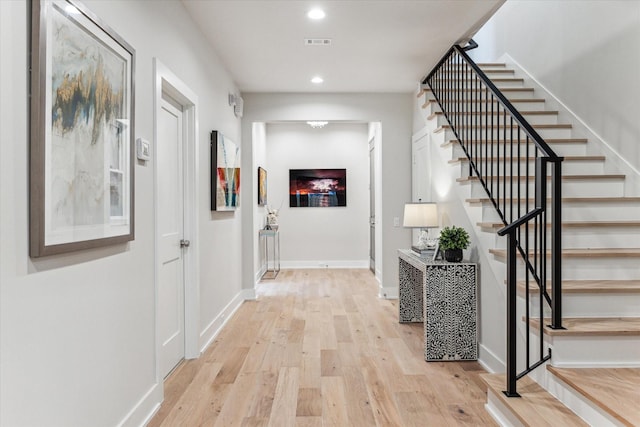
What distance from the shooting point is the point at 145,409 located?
2.37 m

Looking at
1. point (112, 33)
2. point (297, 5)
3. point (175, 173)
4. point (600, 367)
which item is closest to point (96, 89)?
point (112, 33)

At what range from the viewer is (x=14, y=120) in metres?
1.35

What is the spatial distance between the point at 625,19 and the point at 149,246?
12.7ft

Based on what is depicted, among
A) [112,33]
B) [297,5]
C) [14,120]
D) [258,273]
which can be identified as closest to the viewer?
[14,120]

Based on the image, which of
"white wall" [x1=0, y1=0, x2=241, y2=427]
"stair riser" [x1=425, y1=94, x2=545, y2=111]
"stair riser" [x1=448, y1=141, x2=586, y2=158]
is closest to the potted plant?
"stair riser" [x1=448, y1=141, x2=586, y2=158]

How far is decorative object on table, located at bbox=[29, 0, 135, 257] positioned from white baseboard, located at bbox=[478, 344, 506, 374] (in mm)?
2553

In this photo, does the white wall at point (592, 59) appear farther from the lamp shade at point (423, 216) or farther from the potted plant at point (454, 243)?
the lamp shade at point (423, 216)

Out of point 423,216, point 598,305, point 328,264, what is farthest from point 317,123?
point 598,305

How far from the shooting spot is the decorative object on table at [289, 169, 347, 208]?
26.9 feet

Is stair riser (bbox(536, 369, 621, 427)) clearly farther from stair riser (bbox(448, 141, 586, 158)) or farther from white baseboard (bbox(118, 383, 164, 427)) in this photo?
white baseboard (bbox(118, 383, 164, 427))

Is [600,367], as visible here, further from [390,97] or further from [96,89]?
[390,97]

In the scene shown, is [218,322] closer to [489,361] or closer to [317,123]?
[489,361]

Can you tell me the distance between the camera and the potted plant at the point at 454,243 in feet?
11.0

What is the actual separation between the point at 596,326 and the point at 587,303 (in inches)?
8.6
